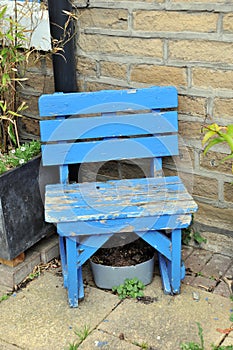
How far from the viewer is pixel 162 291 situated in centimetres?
310

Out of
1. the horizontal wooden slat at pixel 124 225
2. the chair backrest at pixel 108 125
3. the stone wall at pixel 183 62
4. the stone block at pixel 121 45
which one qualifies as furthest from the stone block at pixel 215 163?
the stone block at pixel 121 45

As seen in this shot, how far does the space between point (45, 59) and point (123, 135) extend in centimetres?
79

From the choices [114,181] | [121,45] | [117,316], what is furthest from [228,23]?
[117,316]

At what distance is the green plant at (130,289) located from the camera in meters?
3.06

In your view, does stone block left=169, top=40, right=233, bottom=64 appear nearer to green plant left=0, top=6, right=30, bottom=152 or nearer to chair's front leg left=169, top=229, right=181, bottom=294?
green plant left=0, top=6, right=30, bottom=152

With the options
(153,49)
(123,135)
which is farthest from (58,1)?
(123,135)

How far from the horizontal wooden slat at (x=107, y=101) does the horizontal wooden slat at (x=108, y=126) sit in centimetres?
5

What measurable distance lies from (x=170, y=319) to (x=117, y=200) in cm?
66

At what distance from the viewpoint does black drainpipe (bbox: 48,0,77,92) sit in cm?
323

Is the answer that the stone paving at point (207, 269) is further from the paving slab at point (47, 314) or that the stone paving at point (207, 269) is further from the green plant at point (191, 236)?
the paving slab at point (47, 314)

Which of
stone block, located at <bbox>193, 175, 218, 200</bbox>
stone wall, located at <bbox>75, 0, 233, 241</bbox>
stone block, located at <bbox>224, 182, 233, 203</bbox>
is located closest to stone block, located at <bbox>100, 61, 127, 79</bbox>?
stone wall, located at <bbox>75, 0, 233, 241</bbox>

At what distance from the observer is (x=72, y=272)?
291 cm

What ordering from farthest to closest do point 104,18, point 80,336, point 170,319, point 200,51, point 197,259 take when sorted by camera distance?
point 197,259 → point 104,18 → point 200,51 → point 170,319 → point 80,336

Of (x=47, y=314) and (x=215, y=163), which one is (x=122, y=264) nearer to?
(x=47, y=314)
